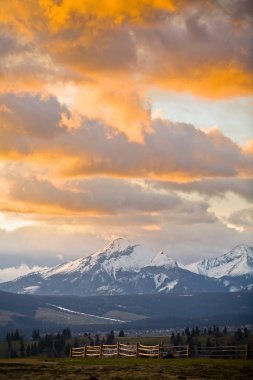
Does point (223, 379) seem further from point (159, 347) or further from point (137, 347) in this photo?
point (137, 347)

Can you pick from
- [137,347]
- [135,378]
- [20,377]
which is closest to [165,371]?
[135,378]

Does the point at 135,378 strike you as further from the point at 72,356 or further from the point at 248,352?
the point at 72,356

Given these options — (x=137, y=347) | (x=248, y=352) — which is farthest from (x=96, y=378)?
(x=137, y=347)

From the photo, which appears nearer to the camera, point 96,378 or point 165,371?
point 96,378

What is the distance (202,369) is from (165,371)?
415 centimetres

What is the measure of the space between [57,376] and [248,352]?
38125 millimetres

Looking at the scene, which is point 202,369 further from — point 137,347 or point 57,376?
point 137,347

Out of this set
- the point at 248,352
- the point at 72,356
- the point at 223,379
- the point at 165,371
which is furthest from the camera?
the point at 72,356

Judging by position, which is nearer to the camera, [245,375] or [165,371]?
[245,375]

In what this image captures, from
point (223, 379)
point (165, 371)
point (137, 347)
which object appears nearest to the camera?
point (223, 379)

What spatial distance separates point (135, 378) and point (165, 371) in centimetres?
937

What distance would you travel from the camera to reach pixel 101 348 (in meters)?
113

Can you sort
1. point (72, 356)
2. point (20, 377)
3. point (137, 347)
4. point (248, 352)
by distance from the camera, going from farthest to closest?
point (72, 356) < point (137, 347) < point (248, 352) < point (20, 377)

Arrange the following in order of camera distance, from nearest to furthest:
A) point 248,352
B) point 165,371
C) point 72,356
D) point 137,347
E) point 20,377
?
point 20,377, point 165,371, point 248,352, point 137,347, point 72,356
